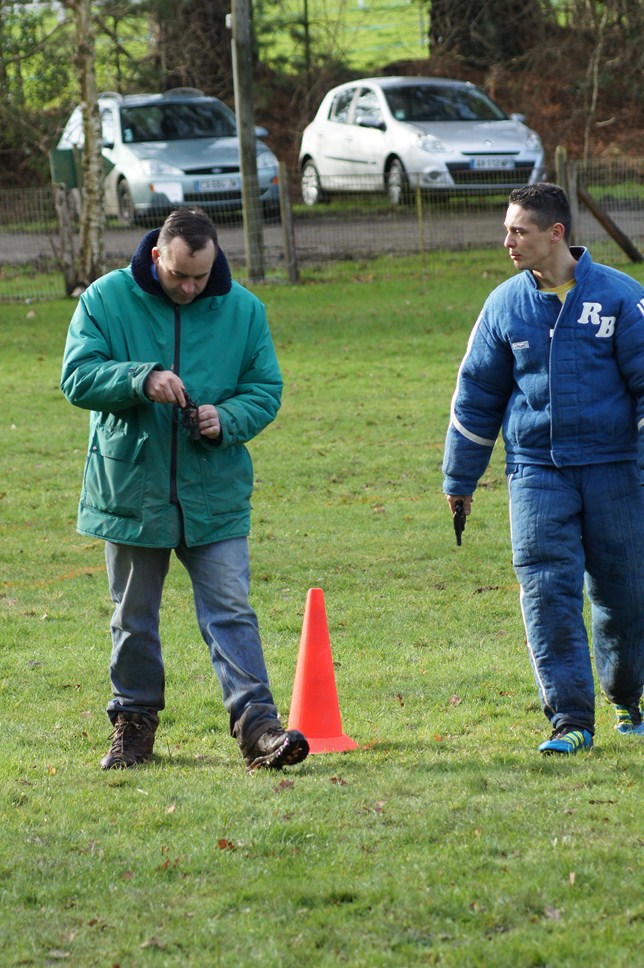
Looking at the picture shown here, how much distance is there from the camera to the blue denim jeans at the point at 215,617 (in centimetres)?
518

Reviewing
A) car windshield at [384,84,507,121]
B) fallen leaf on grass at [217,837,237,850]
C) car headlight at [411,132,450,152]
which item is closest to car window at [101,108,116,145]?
car windshield at [384,84,507,121]

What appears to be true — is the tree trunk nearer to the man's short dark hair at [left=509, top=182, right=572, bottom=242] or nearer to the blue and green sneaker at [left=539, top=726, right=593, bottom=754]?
the man's short dark hair at [left=509, top=182, right=572, bottom=242]

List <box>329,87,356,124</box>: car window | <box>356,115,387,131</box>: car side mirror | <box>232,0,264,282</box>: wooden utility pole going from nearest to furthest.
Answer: <box>232,0,264,282</box>: wooden utility pole → <box>356,115,387,131</box>: car side mirror → <box>329,87,356,124</box>: car window

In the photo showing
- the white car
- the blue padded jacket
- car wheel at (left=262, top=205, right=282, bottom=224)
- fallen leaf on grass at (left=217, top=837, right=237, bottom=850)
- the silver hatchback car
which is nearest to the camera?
fallen leaf on grass at (left=217, top=837, right=237, bottom=850)

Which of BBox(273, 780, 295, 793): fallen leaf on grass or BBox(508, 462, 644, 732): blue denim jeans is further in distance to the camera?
BBox(508, 462, 644, 732): blue denim jeans

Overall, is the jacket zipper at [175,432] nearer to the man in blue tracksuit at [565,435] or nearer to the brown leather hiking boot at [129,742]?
the brown leather hiking boot at [129,742]

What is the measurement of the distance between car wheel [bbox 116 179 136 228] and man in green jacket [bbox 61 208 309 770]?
1642cm

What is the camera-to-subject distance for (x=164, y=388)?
15.6 ft

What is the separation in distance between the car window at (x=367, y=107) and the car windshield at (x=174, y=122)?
6.62 ft

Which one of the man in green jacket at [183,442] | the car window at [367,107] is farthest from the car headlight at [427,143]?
the man in green jacket at [183,442]

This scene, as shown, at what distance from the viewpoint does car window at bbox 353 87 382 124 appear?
21828 millimetres

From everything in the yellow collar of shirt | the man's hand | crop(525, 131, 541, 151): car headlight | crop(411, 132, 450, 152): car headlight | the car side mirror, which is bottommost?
crop(525, 131, 541, 151): car headlight

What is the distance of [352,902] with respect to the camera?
153 inches

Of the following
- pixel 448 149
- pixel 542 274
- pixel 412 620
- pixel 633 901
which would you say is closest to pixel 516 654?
pixel 412 620
